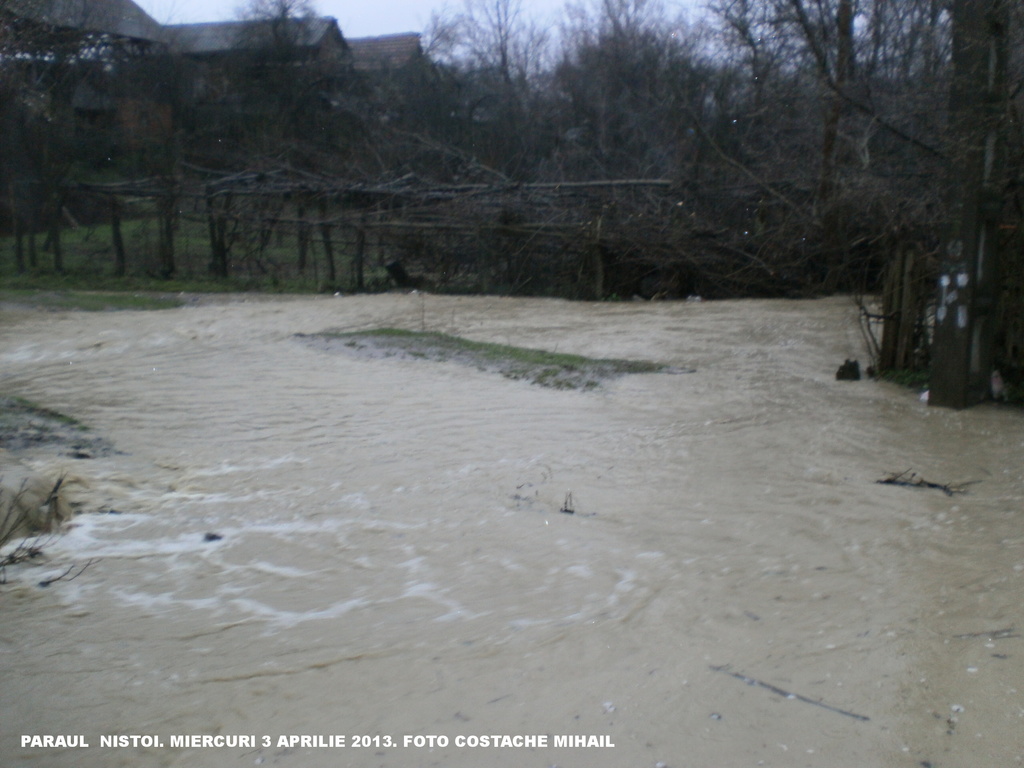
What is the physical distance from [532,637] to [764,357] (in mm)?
8868

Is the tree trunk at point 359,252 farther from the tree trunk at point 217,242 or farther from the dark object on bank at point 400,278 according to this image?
the tree trunk at point 217,242

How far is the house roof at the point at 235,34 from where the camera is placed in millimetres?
33312

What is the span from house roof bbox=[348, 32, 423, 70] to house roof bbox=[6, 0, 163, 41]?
23.7 ft

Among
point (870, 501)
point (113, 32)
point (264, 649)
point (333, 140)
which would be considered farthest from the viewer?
point (333, 140)

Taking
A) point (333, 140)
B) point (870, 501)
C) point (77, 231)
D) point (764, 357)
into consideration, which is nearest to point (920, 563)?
point (870, 501)

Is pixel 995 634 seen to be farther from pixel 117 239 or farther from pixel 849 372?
pixel 117 239

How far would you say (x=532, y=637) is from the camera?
473 cm

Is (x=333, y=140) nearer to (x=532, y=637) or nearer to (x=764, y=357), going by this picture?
(x=764, y=357)

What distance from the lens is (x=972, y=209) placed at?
9172 millimetres

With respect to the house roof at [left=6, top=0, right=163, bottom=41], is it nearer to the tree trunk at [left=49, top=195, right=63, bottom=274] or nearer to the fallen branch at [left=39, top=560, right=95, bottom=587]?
the tree trunk at [left=49, top=195, right=63, bottom=274]

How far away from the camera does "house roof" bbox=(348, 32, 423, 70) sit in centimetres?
3612

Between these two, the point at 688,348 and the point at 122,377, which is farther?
the point at 688,348

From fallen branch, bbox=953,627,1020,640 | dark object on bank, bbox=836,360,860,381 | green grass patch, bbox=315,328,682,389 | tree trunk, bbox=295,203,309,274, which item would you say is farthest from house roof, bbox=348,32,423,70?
fallen branch, bbox=953,627,1020,640

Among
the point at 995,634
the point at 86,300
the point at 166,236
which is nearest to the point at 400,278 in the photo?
the point at 166,236
